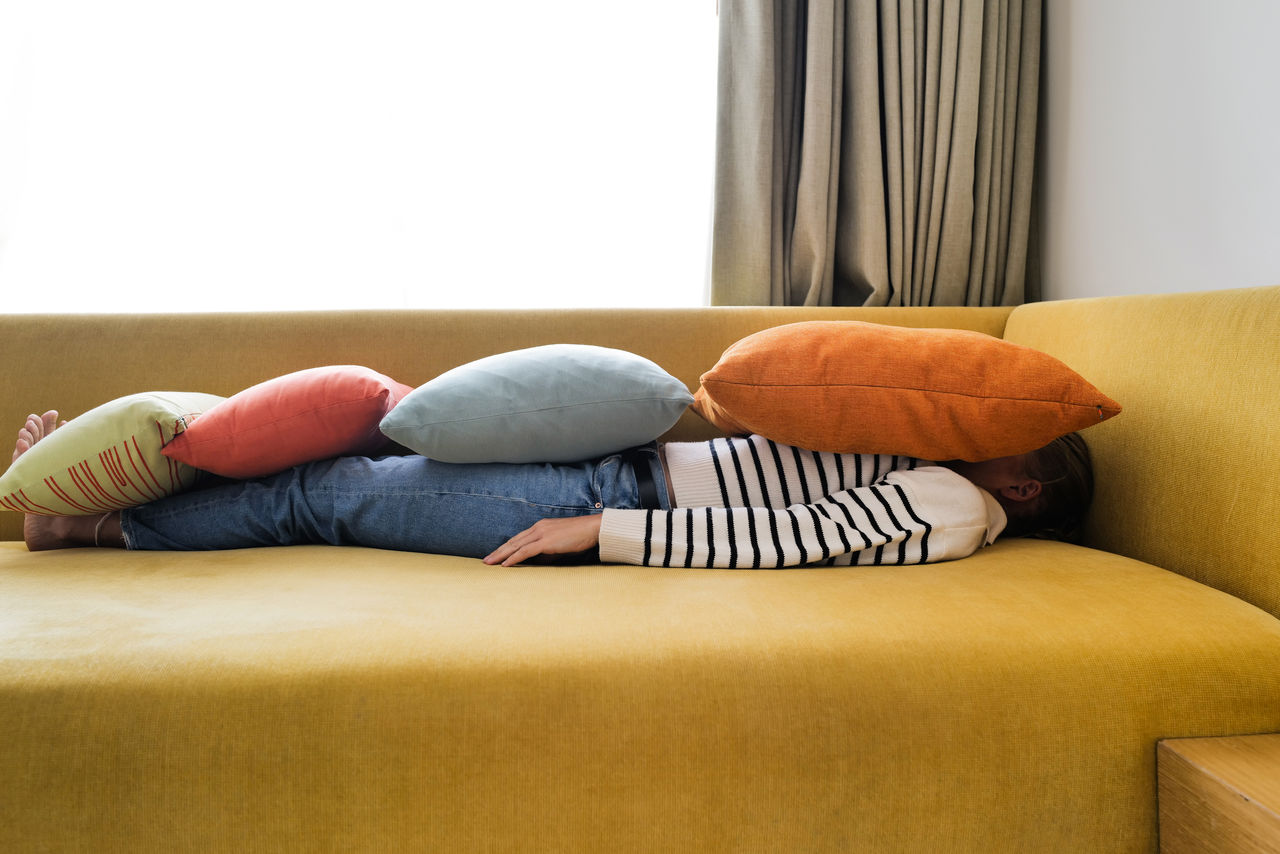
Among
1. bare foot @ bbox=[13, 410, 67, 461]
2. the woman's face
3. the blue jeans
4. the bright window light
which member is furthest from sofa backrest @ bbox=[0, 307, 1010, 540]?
the bright window light

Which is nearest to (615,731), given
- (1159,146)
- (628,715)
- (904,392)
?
(628,715)

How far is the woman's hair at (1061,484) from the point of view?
1.17 metres

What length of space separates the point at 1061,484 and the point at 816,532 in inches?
16.0

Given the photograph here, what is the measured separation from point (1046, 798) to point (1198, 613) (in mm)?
280

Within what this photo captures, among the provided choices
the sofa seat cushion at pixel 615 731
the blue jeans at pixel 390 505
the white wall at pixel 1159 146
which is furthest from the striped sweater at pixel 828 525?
the white wall at pixel 1159 146

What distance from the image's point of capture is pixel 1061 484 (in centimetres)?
117

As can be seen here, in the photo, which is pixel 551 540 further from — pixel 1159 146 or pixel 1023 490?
pixel 1159 146

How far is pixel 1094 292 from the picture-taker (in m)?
1.65

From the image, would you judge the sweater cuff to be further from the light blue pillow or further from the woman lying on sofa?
the light blue pillow

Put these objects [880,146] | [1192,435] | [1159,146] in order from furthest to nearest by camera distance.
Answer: [880,146]
[1159,146]
[1192,435]

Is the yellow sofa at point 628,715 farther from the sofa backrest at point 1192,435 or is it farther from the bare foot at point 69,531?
the bare foot at point 69,531

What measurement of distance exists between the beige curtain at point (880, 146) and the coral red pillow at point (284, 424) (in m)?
0.93

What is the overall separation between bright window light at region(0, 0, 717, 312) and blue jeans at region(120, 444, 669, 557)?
0.93m

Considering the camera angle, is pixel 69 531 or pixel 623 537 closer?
pixel 623 537
